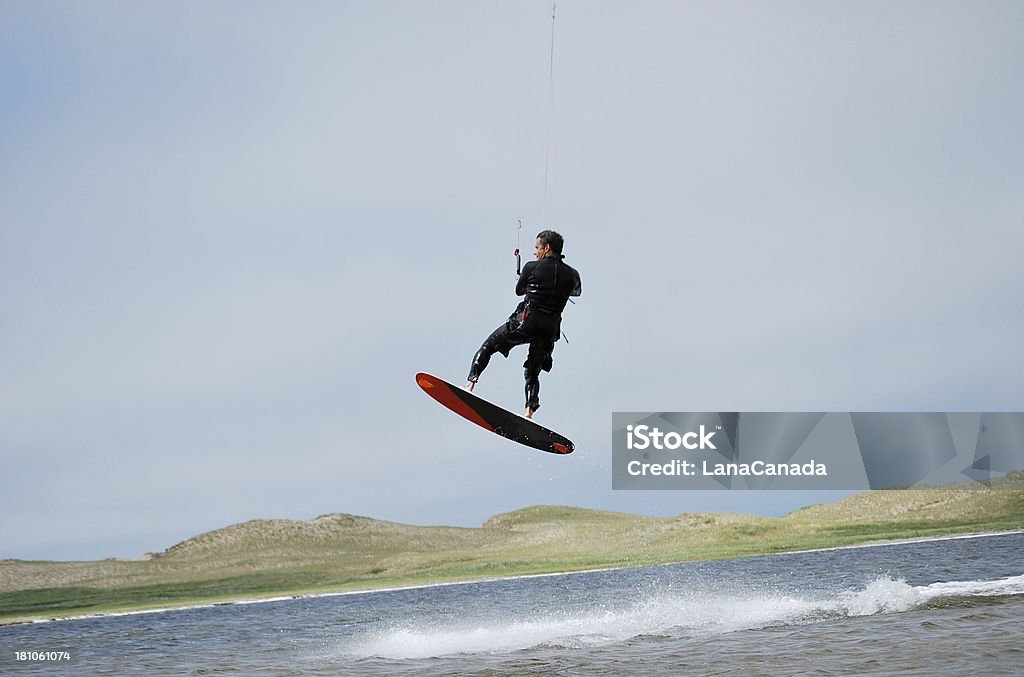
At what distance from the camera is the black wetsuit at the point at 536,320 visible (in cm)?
1623

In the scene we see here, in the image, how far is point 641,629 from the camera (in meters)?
25.8

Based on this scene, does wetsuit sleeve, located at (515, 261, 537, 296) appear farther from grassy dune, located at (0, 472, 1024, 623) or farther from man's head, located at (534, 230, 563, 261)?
grassy dune, located at (0, 472, 1024, 623)

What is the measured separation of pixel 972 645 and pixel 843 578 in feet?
60.9

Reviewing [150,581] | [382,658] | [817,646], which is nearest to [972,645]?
[817,646]

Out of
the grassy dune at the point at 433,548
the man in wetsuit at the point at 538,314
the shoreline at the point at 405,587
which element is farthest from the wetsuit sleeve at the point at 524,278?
the grassy dune at the point at 433,548

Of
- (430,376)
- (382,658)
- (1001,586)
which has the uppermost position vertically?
(430,376)

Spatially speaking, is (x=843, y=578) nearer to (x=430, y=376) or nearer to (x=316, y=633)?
(x=316, y=633)

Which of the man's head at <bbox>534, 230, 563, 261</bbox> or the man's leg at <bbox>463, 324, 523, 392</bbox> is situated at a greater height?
the man's head at <bbox>534, 230, 563, 261</bbox>

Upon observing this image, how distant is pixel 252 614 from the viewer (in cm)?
4556

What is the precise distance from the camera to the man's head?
1636cm

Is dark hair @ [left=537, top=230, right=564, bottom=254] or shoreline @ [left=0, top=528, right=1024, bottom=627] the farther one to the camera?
shoreline @ [left=0, top=528, right=1024, bottom=627]

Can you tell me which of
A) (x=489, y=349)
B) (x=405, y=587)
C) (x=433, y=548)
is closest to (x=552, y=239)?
(x=489, y=349)

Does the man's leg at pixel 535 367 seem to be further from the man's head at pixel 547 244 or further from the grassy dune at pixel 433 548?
the grassy dune at pixel 433 548

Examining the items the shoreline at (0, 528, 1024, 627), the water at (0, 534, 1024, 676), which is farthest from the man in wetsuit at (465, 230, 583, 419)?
the shoreline at (0, 528, 1024, 627)
